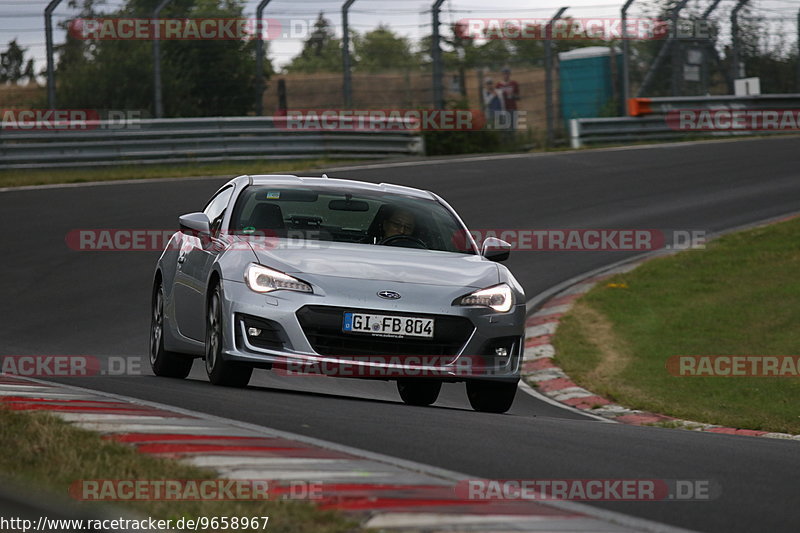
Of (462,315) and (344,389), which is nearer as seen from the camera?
(462,315)

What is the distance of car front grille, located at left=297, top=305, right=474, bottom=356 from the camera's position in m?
7.37

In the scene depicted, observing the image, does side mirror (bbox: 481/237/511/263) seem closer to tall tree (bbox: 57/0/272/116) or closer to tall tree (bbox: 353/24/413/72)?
tall tree (bbox: 57/0/272/116)

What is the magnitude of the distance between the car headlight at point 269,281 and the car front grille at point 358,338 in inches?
6.1

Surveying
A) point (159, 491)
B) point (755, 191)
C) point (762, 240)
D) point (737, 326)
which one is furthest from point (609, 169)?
point (159, 491)

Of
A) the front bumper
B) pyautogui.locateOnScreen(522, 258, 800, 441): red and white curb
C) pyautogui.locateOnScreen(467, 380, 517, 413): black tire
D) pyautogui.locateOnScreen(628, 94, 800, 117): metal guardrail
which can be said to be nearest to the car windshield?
the front bumper

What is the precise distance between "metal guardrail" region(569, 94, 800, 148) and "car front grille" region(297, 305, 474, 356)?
18693 millimetres

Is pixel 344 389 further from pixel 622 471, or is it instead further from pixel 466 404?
pixel 622 471

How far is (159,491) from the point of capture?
4215 mm

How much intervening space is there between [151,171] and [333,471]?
689 inches

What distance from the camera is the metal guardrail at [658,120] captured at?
A: 2578cm

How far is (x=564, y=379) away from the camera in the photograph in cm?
1073

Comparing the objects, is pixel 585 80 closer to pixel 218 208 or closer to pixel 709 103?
pixel 709 103

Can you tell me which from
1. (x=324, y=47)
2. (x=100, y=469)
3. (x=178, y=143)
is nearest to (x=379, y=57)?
(x=324, y=47)

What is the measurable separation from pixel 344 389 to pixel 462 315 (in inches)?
104
